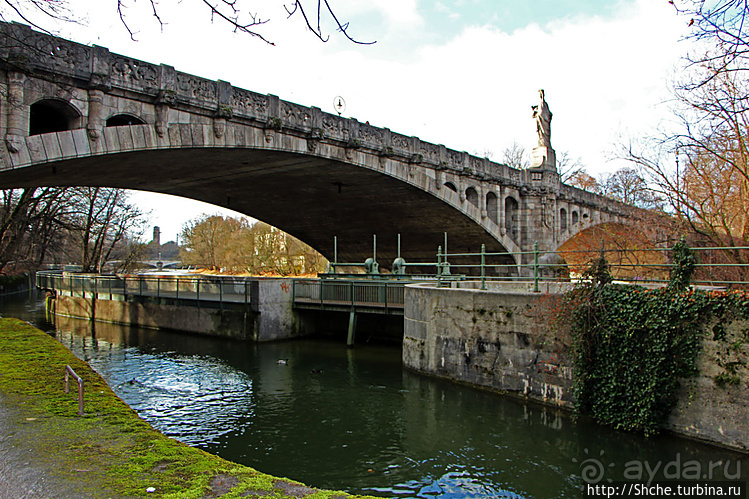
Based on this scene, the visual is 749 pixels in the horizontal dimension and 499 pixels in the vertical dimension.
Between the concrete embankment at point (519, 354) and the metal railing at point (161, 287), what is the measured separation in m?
9.00

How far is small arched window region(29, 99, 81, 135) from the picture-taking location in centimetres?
1368

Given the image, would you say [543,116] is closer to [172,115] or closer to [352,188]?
[352,188]

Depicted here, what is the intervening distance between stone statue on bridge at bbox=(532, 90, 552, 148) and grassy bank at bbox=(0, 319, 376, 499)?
28102 millimetres

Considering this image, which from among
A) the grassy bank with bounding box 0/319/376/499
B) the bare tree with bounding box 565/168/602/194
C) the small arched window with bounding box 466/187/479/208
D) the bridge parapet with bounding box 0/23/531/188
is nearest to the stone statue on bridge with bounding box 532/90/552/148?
the small arched window with bounding box 466/187/479/208

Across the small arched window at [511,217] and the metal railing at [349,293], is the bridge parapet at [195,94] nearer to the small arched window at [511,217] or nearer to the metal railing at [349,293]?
the metal railing at [349,293]

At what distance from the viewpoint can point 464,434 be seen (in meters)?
9.98

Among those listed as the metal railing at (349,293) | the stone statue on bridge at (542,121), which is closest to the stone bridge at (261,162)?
the stone statue on bridge at (542,121)

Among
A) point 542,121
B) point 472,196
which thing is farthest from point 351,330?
point 542,121

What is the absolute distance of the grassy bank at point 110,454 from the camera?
15.6 ft

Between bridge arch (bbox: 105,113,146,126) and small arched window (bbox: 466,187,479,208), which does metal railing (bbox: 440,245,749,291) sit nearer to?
small arched window (bbox: 466,187,479,208)

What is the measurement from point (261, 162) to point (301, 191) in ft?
17.6

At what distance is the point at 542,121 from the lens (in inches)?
1244

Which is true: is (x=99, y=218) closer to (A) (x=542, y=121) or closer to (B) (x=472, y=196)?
(B) (x=472, y=196)

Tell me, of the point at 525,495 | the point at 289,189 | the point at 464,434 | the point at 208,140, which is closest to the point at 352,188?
the point at 289,189
